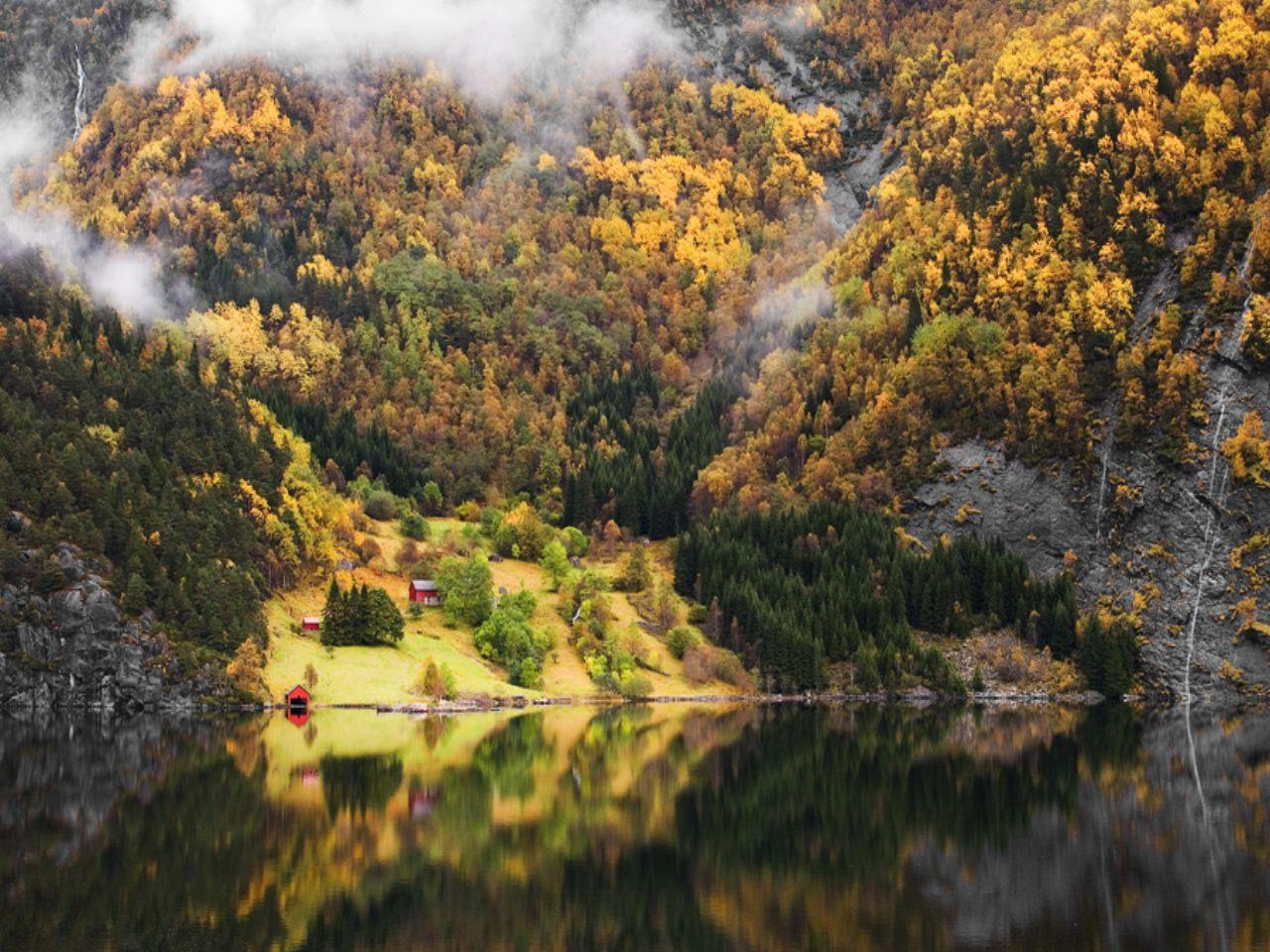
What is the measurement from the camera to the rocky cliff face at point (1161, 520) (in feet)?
492

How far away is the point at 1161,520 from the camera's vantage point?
16075 centimetres

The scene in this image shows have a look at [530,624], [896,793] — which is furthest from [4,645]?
[896,793]

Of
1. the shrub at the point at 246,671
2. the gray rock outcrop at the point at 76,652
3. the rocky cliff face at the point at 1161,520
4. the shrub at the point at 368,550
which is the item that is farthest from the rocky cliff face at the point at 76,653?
the rocky cliff face at the point at 1161,520

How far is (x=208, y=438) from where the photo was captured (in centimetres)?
16862

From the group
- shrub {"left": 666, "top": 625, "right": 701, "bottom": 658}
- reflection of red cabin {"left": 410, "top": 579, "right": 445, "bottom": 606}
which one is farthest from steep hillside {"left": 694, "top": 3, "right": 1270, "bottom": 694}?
reflection of red cabin {"left": 410, "top": 579, "right": 445, "bottom": 606}

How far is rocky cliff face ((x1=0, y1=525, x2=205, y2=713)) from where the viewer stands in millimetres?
129375

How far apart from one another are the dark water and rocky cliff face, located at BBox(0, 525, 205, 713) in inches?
1023

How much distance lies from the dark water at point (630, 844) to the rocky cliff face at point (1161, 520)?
4708 cm

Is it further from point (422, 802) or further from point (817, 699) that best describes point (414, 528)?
point (422, 802)

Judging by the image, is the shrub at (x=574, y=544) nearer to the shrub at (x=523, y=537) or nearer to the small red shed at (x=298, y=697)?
the shrub at (x=523, y=537)

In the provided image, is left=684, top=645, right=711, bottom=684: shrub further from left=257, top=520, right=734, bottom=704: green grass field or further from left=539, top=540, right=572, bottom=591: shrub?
left=539, top=540, right=572, bottom=591: shrub

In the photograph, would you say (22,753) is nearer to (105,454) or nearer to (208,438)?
(105,454)

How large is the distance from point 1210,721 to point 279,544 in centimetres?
9622

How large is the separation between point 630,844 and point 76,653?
84.1 meters
